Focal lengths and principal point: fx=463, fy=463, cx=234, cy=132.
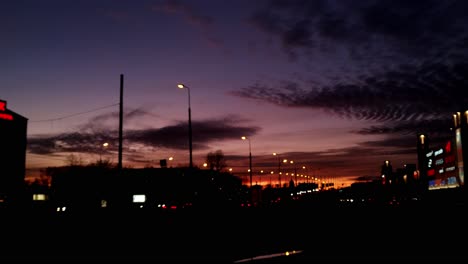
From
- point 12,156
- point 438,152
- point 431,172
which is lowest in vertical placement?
point 12,156

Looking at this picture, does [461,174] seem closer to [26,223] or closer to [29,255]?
[26,223]

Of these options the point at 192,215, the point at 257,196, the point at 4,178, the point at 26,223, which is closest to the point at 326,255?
the point at 26,223

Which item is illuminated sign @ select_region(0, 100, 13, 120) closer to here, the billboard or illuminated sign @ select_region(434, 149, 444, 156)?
the billboard

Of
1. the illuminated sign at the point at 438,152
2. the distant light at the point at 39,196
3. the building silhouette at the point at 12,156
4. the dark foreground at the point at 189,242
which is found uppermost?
the illuminated sign at the point at 438,152

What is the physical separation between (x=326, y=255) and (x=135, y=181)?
10568 centimetres

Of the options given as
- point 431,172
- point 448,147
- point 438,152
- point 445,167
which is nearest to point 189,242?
point 448,147

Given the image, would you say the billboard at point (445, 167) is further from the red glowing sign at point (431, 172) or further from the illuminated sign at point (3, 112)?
the illuminated sign at point (3, 112)

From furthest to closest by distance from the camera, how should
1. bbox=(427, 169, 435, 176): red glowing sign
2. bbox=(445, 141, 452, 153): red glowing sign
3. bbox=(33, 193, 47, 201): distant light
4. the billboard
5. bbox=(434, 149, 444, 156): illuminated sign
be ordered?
bbox=(427, 169, 435, 176): red glowing sign
bbox=(434, 149, 444, 156): illuminated sign
bbox=(445, 141, 452, 153): red glowing sign
the billboard
bbox=(33, 193, 47, 201): distant light

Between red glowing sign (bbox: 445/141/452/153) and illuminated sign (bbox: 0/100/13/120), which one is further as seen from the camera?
red glowing sign (bbox: 445/141/452/153)

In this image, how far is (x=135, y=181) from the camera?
109312mm

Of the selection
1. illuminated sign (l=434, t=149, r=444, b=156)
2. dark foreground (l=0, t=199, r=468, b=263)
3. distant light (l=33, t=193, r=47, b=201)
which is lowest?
dark foreground (l=0, t=199, r=468, b=263)

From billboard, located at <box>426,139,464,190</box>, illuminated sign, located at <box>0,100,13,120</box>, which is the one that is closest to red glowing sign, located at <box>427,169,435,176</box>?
billboard, located at <box>426,139,464,190</box>

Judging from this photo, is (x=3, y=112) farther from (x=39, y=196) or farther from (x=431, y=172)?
(x=431, y=172)

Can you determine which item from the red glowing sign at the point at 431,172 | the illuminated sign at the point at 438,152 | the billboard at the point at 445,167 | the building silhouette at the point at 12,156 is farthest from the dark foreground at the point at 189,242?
the red glowing sign at the point at 431,172
